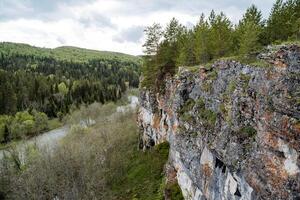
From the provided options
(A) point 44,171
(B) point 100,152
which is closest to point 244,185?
(A) point 44,171

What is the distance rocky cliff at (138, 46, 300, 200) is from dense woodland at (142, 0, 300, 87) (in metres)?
10.4

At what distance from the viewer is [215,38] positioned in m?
47.9

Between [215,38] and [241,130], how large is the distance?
100 feet

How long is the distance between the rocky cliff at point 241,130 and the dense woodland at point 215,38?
408 inches

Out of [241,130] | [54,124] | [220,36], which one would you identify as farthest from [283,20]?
[54,124]

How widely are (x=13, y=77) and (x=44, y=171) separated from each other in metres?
93.3

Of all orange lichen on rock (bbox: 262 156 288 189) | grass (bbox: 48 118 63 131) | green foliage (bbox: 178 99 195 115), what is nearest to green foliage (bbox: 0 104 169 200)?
green foliage (bbox: 178 99 195 115)

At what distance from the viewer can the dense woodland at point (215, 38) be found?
4029cm

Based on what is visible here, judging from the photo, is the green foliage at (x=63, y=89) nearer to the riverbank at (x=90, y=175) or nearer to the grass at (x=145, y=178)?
the riverbank at (x=90, y=175)

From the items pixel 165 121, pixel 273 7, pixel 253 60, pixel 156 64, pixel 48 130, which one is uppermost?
pixel 273 7

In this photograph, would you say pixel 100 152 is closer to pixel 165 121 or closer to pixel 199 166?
pixel 165 121

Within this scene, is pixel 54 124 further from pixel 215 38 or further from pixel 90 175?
pixel 215 38

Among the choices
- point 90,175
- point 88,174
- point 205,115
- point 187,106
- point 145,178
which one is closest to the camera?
point 205,115

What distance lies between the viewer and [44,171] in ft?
151
